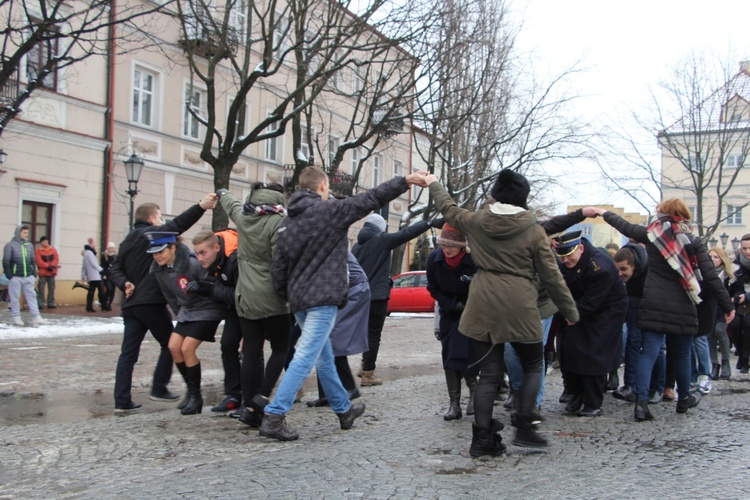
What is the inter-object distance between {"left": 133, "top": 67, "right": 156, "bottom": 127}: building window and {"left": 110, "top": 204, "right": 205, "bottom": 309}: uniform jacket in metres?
17.1

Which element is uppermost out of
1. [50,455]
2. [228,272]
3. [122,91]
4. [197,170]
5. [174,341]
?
[122,91]

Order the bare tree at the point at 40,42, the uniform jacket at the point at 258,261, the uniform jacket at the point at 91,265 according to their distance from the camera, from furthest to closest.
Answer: the uniform jacket at the point at 91,265 → the bare tree at the point at 40,42 → the uniform jacket at the point at 258,261

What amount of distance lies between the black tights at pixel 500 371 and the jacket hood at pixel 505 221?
2.39ft

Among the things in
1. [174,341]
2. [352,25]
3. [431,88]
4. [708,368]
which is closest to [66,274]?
[352,25]

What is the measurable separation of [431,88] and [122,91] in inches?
355

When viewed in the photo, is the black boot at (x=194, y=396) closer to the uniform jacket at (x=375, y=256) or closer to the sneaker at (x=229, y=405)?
the sneaker at (x=229, y=405)

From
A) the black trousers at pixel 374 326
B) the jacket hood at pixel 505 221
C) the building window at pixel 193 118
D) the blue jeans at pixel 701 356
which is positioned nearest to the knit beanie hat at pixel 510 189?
the jacket hood at pixel 505 221

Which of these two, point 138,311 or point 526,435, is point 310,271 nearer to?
point 526,435

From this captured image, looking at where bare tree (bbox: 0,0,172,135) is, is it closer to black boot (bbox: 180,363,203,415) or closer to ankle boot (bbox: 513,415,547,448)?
black boot (bbox: 180,363,203,415)

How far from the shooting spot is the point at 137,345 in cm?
630

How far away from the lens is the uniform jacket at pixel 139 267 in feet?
20.1

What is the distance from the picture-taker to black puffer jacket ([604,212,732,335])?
612cm

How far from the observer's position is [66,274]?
20141 mm

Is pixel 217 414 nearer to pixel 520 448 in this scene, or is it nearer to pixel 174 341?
pixel 174 341
